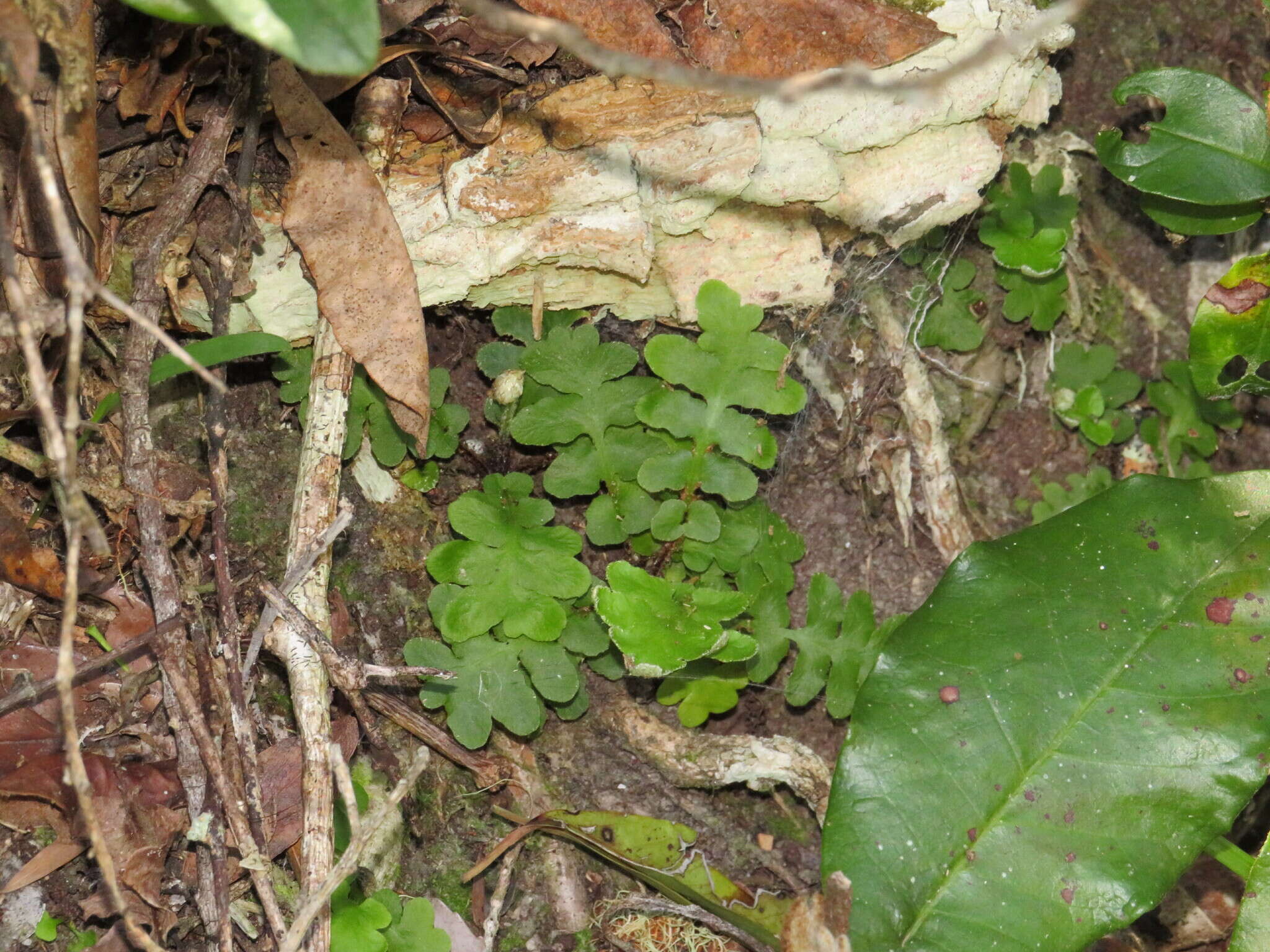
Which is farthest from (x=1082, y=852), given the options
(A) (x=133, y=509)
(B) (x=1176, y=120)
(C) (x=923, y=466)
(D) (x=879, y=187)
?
(A) (x=133, y=509)

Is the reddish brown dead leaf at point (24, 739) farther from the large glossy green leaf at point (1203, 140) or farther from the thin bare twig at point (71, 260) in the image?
the large glossy green leaf at point (1203, 140)

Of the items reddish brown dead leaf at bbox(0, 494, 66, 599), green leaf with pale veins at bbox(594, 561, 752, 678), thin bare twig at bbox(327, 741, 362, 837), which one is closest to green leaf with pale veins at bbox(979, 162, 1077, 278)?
green leaf with pale veins at bbox(594, 561, 752, 678)

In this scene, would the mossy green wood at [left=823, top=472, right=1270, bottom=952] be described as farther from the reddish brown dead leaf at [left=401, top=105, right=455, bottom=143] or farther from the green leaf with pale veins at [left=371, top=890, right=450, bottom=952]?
the reddish brown dead leaf at [left=401, top=105, right=455, bottom=143]

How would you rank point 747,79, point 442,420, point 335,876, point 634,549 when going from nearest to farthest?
point 747,79
point 335,876
point 442,420
point 634,549

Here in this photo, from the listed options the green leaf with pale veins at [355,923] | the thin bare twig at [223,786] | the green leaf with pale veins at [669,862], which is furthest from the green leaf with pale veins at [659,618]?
the thin bare twig at [223,786]

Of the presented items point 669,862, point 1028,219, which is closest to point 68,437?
point 669,862

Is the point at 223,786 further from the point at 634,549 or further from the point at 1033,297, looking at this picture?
the point at 1033,297

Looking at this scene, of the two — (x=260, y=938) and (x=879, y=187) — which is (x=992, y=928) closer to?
(x=260, y=938)
